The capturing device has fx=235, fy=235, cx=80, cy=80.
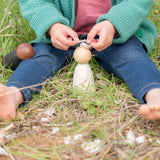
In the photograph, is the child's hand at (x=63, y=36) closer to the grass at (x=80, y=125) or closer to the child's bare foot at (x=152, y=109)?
the grass at (x=80, y=125)

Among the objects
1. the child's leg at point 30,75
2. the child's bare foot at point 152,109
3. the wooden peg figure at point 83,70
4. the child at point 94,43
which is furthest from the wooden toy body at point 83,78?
the child's bare foot at point 152,109

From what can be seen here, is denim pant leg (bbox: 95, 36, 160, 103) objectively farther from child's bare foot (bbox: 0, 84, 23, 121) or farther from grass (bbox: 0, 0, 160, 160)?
child's bare foot (bbox: 0, 84, 23, 121)

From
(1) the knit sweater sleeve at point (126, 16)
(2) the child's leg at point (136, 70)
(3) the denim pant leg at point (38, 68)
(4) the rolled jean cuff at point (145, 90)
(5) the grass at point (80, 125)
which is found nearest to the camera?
(5) the grass at point (80, 125)

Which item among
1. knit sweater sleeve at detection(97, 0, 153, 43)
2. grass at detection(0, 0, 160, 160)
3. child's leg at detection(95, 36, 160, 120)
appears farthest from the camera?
knit sweater sleeve at detection(97, 0, 153, 43)

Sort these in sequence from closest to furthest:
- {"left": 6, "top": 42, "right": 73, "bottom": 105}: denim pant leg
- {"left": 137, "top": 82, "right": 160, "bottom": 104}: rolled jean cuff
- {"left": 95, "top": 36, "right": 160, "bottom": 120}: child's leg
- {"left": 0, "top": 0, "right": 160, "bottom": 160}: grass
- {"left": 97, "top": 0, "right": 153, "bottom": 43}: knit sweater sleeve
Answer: {"left": 0, "top": 0, "right": 160, "bottom": 160}: grass, {"left": 95, "top": 36, "right": 160, "bottom": 120}: child's leg, {"left": 137, "top": 82, "right": 160, "bottom": 104}: rolled jean cuff, {"left": 6, "top": 42, "right": 73, "bottom": 105}: denim pant leg, {"left": 97, "top": 0, "right": 153, "bottom": 43}: knit sweater sleeve

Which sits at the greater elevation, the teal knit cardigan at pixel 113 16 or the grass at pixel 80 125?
the teal knit cardigan at pixel 113 16

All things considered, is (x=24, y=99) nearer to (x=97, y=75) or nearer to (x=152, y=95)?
(x=97, y=75)

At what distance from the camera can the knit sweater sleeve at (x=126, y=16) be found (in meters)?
1.34

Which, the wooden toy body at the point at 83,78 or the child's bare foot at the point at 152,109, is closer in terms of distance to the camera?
the child's bare foot at the point at 152,109

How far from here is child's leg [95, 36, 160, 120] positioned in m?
1.02

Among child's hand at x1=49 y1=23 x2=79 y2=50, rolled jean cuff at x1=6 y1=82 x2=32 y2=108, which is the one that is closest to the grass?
rolled jean cuff at x1=6 y1=82 x2=32 y2=108

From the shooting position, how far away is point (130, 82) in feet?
4.09

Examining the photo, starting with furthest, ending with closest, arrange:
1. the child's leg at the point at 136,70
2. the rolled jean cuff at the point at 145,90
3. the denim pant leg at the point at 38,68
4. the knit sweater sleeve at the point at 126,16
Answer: the knit sweater sleeve at the point at 126,16 → the denim pant leg at the point at 38,68 → the rolled jean cuff at the point at 145,90 → the child's leg at the point at 136,70

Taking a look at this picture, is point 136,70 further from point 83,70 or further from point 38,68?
point 38,68
